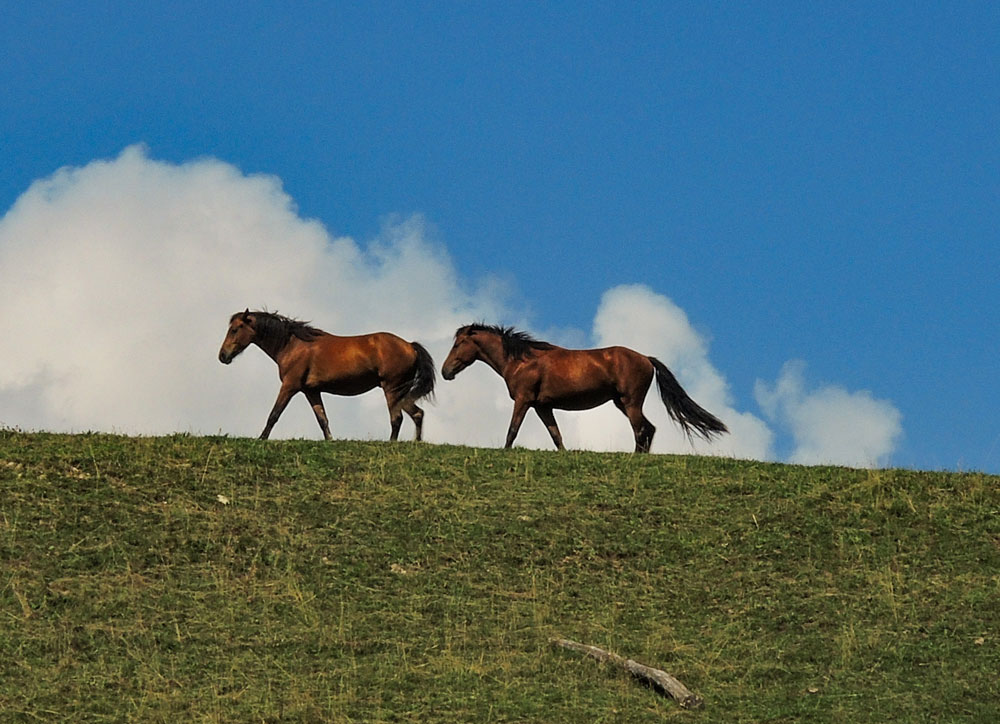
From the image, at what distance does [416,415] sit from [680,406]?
494 centimetres

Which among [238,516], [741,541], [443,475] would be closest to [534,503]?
[443,475]

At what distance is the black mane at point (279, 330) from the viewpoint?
2486 centimetres

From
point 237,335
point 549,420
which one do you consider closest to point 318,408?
point 237,335

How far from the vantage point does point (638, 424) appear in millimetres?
23891

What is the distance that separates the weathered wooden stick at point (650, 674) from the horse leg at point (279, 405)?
35.2 feet

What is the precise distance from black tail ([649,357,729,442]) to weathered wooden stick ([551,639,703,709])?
34.5ft

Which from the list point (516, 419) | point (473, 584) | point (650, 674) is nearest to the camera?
point (650, 674)

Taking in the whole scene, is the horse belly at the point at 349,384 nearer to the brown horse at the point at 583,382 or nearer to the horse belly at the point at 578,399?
the brown horse at the point at 583,382

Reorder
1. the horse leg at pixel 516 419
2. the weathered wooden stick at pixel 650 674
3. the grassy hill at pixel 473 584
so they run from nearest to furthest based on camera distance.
A: the weathered wooden stick at pixel 650 674 → the grassy hill at pixel 473 584 → the horse leg at pixel 516 419

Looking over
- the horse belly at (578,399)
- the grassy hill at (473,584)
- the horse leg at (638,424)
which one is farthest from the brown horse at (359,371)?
the horse leg at (638,424)

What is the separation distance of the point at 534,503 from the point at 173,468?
18.0 ft

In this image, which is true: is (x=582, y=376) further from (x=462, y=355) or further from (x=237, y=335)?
(x=237, y=335)

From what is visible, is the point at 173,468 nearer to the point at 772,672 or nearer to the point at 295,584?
the point at 295,584

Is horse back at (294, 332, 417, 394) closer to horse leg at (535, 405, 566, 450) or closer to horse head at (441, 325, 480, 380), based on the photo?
horse head at (441, 325, 480, 380)
